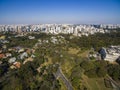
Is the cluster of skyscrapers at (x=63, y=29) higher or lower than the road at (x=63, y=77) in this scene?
higher

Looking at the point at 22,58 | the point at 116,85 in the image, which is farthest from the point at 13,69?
the point at 116,85

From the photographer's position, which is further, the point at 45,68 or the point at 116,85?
the point at 45,68

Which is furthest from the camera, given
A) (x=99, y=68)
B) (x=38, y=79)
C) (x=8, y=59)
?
(x=8, y=59)

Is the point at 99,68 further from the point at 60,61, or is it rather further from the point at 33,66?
the point at 33,66

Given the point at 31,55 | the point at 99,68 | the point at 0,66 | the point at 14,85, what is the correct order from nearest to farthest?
the point at 14,85 < the point at 99,68 < the point at 0,66 < the point at 31,55

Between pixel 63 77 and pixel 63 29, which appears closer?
pixel 63 77

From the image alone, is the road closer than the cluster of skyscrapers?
Yes

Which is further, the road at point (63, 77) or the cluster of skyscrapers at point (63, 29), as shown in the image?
the cluster of skyscrapers at point (63, 29)

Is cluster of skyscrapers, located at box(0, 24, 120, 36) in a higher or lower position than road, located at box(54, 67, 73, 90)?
higher

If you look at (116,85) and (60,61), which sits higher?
(60,61)

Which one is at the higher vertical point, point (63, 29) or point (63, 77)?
point (63, 29)
